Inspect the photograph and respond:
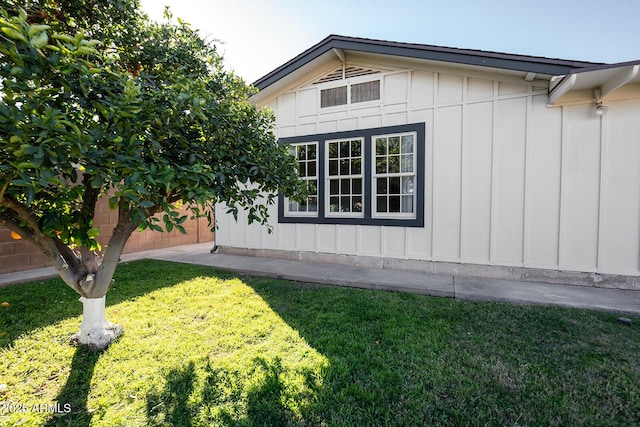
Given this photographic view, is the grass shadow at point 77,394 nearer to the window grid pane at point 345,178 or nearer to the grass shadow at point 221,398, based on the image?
the grass shadow at point 221,398

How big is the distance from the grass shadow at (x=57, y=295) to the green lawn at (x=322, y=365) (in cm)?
4

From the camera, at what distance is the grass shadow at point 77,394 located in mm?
1934

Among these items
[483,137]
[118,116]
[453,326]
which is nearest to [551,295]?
[453,326]

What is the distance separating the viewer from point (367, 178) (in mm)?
5973

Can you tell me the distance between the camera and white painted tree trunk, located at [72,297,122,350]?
2799mm

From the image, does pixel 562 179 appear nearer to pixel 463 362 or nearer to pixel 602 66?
pixel 602 66

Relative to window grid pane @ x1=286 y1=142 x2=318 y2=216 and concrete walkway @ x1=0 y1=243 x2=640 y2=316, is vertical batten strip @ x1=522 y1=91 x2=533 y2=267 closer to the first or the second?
concrete walkway @ x1=0 y1=243 x2=640 y2=316

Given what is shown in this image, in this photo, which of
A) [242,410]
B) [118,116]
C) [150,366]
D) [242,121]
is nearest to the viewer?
[118,116]

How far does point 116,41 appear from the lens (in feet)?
8.35

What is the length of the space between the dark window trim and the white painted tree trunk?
14.0ft

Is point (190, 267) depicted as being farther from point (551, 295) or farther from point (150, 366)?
point (551, 295)

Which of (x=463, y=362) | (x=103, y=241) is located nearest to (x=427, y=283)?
(x=463, y=362)

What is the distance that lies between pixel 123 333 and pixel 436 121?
5873 mm

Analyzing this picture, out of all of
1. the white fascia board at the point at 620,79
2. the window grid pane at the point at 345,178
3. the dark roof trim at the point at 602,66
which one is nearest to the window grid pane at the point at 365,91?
the window grid pane at the point at 345,178
